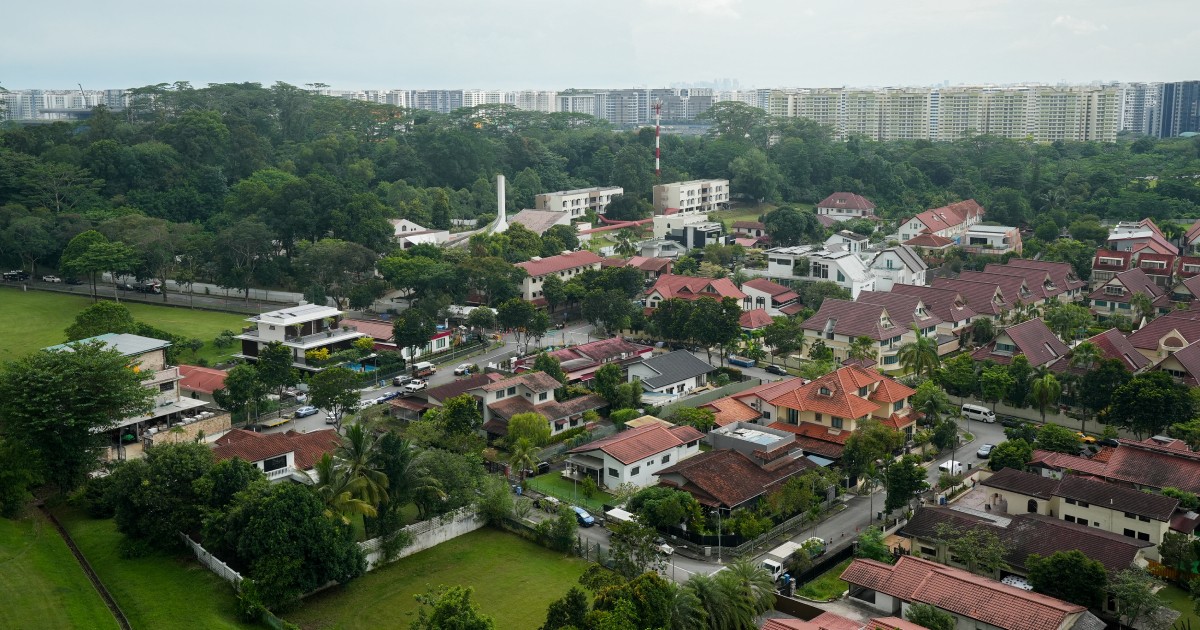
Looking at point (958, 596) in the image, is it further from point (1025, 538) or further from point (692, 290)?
point (692, 290)

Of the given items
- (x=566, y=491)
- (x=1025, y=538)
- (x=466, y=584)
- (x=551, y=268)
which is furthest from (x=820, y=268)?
(x=466, y=584)

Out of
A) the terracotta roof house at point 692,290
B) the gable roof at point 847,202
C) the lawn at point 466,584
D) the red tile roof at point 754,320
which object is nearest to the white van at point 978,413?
the red tile roof at point 754,320

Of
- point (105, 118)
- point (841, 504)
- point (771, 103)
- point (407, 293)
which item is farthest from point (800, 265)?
point (771, 103)

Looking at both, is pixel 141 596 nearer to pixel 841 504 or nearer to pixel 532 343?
pixel 841 504

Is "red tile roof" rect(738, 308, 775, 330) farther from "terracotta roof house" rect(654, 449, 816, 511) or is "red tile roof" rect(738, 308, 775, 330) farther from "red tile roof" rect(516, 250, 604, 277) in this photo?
"terracotta roof house" rect(654, 449, 816, 511)

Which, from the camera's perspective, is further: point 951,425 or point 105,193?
point 105,193

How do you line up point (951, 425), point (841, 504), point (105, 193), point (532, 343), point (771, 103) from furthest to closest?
point (771, 103)
point (105, 193)
point (532, 343)
point (951, 425)
point (841, 504)

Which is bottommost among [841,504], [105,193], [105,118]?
[841,504]

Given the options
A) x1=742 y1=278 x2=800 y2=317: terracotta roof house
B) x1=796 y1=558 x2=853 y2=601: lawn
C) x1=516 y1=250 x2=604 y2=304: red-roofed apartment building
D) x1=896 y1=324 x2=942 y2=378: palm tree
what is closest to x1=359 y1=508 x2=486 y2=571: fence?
x1=796 y1=558 x2=853 y2=601: lawn
